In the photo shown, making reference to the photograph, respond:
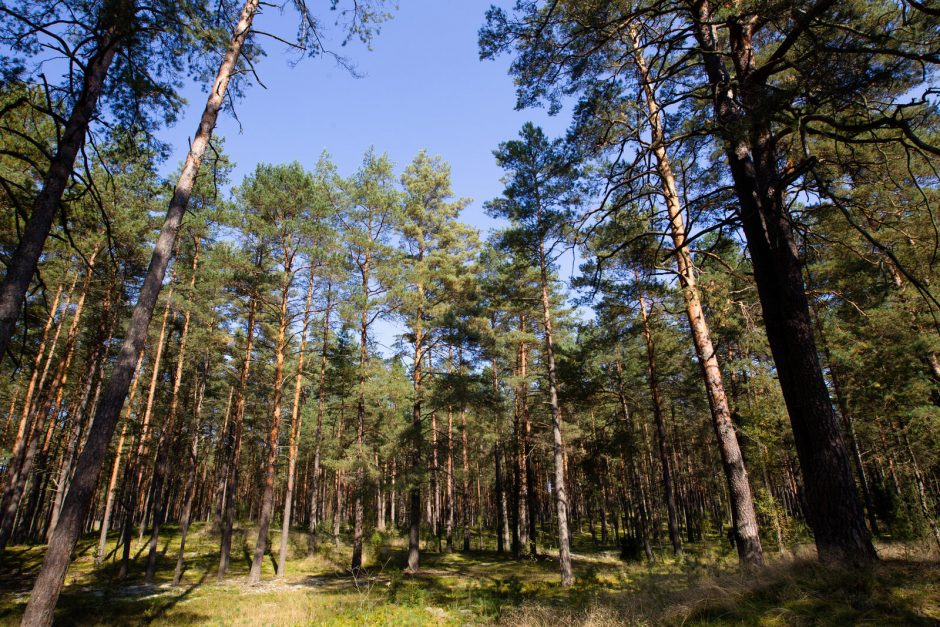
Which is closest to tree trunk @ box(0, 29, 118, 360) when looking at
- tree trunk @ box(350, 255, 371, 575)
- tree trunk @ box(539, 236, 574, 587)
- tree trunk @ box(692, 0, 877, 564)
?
tree trunk @ box(692, 0, 877, 564)

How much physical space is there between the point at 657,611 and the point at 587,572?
1164cm

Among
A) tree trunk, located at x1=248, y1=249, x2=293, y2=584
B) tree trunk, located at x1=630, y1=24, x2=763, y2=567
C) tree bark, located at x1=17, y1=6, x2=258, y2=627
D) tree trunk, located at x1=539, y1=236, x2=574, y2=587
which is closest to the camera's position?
tree bark, located at x1=17, y1=6, x2=258, y2=627

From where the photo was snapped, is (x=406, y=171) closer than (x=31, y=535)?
Yes

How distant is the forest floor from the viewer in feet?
13.0

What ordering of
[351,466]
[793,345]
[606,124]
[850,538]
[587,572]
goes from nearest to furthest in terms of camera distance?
[850,538], [793,345], [606,124], [587,572], [351,466]

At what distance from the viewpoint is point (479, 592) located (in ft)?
38.7

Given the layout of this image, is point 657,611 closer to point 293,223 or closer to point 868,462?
point 293,223

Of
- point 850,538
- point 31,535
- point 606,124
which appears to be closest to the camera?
point 850,538

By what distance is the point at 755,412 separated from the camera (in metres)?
17.2

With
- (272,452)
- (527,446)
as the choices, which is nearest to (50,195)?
(272,452)

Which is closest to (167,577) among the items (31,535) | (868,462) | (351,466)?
(351,466)

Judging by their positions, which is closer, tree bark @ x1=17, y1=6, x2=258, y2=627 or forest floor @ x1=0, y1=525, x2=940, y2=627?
forest floor @ x1=0, y1=525, x2=940, y2=627

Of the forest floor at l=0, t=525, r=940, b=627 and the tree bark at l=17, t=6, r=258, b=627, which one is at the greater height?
the tree bark at l=17, t=6, r=258, b=627

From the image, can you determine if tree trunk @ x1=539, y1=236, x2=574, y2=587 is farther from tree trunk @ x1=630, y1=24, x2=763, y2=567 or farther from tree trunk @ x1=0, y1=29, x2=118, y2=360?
tree trunk @ x1=0, y1=29, x2=118, y2=360
